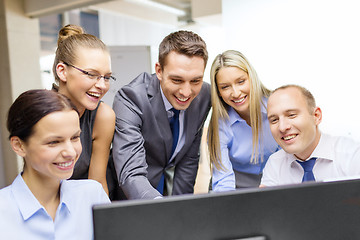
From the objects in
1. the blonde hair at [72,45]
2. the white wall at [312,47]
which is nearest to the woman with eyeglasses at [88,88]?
the blonde hair at [72,45]

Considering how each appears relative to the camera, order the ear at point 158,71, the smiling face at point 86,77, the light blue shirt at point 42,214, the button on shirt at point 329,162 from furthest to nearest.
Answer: the ear at point 158,71 → the smiling face at point 86,77 → the button on shirt at point 329,162 → the light blue shirt at point 42,214

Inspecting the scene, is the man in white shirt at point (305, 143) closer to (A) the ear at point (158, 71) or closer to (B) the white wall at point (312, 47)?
(A) the ear at point (158, 71)

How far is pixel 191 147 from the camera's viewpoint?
6.07ft

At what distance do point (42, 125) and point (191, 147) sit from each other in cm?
101

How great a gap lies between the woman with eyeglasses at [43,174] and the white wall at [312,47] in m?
2.19

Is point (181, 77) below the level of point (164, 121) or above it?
above

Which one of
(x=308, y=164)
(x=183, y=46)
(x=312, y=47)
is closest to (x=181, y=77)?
(x=183, y=46)

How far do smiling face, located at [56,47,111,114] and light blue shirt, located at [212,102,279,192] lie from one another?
67 centimetres

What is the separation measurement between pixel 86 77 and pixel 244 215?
1022 mm

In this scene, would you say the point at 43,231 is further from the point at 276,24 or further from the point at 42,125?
the point at 276,24

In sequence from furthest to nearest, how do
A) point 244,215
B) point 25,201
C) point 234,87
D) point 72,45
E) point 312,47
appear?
point 312,47
point 234,87
point 72,45
point 25,201
point 244,215

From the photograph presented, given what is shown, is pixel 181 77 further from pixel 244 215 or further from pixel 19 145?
pixel 244 215

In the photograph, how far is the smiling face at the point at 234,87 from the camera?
64.5 inches

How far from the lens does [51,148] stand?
3.16 feet
